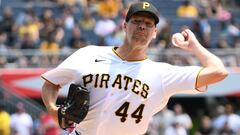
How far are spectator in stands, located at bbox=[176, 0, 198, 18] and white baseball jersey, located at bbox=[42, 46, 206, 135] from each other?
696 inches

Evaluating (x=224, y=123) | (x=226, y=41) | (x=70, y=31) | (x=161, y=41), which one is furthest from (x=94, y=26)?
(x=224, y=123)

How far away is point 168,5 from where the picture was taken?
24156 mm

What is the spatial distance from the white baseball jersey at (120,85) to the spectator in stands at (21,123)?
1112 centimetres

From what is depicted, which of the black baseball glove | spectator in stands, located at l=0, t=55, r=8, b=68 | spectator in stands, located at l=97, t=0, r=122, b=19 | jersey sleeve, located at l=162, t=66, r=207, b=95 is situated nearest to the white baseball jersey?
jersey sleeve, located at l=162, t=66, r=207, b=95

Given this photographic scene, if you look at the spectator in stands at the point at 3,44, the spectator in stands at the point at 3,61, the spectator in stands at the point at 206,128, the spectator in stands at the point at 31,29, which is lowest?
the spectator in stands at the point at 206,128

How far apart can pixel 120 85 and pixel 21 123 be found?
11615 millimetres

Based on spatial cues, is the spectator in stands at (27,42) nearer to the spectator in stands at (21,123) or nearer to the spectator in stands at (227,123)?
the spectator in stands at (21,123)

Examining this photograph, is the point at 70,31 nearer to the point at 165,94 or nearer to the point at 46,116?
the point at 46,116

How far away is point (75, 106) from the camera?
5457mm

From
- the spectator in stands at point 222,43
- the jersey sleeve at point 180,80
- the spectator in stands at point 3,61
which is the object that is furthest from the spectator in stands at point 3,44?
the jersey sleeve at point 180,80

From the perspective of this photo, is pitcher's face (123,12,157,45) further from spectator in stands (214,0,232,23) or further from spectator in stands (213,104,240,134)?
spectator in stands (214,0,232,23)

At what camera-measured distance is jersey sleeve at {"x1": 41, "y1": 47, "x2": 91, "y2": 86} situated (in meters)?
5.64

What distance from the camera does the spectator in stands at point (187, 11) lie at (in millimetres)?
23312

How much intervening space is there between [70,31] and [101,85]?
16.2m
